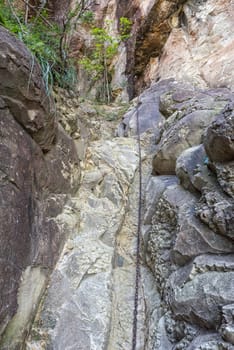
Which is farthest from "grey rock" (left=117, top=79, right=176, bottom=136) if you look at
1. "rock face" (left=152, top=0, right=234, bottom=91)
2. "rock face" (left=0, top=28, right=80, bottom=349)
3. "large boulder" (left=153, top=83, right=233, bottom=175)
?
"rock face" (left=0, top=28, right=80, bottom=349)

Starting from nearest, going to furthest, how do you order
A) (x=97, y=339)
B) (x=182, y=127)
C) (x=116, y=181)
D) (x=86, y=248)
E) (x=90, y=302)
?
(x=97, y=339) < (x=90, y=302) < (x=86, y=248) < (x=182, y=127) < (x=116, y=181)

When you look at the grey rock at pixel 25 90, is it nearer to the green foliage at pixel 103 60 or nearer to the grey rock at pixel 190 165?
the grey rock at pixel 190 165

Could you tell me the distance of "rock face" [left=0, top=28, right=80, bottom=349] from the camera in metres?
1.80

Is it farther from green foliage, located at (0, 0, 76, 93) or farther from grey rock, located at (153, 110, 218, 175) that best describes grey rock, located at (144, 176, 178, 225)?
green foliage, located at (0, 0, 76, 93)

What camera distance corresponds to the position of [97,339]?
73.4 inches

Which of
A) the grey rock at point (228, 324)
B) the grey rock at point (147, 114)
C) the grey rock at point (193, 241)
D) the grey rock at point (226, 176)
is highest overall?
the grey rock at point (147, 114)

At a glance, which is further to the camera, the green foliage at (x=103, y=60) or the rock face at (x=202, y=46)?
the green foliage at (x=103, y=60)

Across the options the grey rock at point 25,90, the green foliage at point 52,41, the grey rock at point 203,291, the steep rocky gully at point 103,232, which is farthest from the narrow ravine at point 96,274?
the green foliage at point 52,41

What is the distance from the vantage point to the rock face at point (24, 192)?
1.80 metres

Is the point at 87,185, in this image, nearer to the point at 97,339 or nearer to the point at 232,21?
the point at 97,339

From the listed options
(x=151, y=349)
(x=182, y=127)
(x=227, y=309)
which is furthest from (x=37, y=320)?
(x=182, y=127)

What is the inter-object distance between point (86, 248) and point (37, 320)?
70 cm

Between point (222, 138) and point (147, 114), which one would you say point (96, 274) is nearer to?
point (222, 138)

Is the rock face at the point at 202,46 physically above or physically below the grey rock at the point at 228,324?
above
